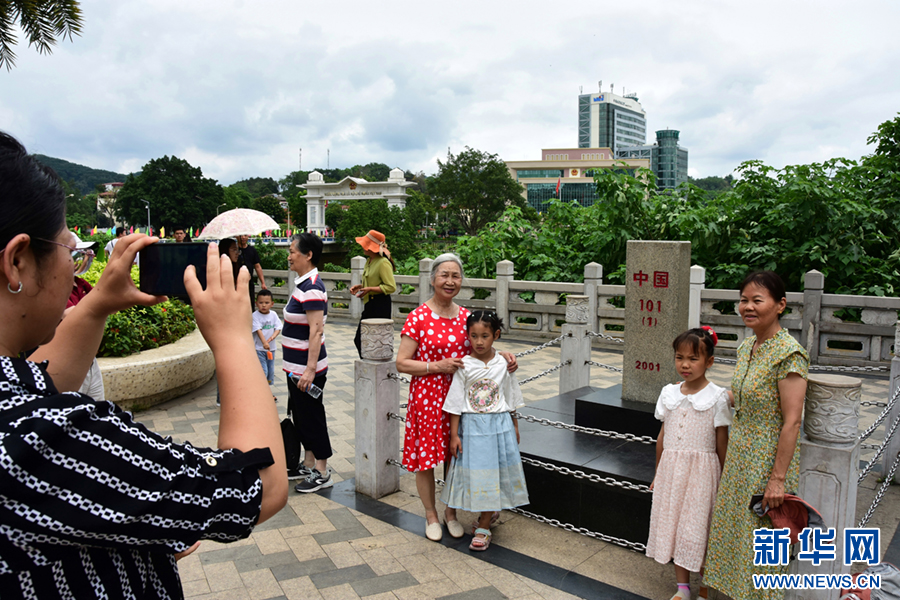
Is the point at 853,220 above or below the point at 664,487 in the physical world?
above

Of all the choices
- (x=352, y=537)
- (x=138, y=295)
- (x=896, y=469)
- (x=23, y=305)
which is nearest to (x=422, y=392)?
(x=352, y=537)

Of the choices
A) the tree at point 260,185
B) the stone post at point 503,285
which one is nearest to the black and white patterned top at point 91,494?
the stone post at point 503,285

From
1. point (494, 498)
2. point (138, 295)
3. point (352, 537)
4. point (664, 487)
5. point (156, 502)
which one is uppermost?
point (138, 295)

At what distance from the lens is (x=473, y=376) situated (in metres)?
3.66

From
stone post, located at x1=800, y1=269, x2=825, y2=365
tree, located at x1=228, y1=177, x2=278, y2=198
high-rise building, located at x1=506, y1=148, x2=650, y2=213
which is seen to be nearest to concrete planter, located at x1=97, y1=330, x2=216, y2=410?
stone post, located at x1=800, y1=269, x2=825, y2=365

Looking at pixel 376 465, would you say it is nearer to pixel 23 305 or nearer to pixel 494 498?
pixel 494 498

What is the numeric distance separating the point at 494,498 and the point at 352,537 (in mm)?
972

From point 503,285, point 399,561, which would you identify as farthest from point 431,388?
point 503,285

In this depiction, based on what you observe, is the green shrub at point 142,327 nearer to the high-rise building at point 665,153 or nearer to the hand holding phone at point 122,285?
the hand holding phone at point 122,285

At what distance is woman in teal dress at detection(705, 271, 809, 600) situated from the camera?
2783mm

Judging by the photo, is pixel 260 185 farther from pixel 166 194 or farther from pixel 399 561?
pixel 399 561

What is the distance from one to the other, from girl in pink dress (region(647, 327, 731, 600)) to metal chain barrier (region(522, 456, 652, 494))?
321 millimetres

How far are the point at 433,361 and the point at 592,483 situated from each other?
4.12ft

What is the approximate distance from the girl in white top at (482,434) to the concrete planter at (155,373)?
372 cm
